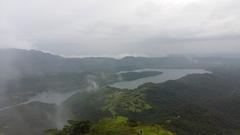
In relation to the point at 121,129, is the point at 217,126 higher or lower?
lower

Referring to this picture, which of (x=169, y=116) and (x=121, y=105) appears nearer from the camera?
(x=169, y=116)

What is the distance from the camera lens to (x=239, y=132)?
12481 cm

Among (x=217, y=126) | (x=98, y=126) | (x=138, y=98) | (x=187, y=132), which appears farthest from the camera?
(x=138, y=98)

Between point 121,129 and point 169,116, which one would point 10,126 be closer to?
point 169,116

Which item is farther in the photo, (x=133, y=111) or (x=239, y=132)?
(x=133, y=111)

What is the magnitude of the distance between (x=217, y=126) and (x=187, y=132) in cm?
2805

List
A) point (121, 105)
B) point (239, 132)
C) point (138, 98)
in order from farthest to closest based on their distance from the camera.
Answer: point (138, 98), point (121, 105), point (239, 132)

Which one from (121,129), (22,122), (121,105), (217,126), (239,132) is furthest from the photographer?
(121,105)

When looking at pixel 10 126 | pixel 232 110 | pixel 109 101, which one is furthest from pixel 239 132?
pixel 10 126

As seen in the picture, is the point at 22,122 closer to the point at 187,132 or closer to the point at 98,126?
the point at 187,132

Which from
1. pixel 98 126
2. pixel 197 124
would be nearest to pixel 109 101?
pixel 197 124

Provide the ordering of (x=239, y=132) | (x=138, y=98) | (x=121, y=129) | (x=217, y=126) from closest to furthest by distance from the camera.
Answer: (x=121, y=129) < (x=239, y=132) < (x=217, y=126) < (x=138, y=98)

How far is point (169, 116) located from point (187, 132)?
1084 inches

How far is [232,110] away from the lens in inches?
7431
